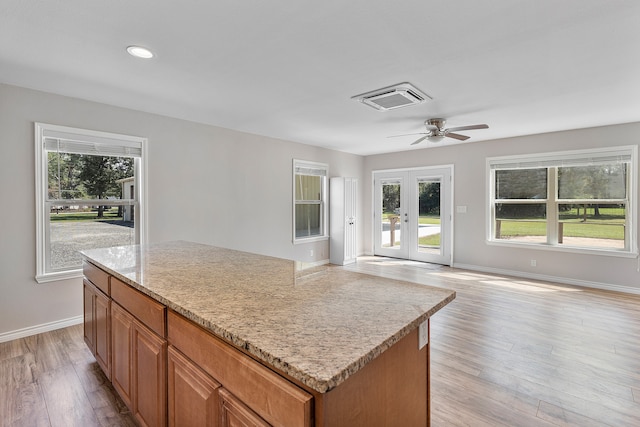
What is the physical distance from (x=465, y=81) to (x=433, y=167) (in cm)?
356

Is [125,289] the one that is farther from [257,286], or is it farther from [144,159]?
[144,159]

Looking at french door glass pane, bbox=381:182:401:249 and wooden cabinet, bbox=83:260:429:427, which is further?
french door glass pane, bbox=381:182:401:249

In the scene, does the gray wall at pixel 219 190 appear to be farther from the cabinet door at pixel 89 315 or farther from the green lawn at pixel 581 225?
the cabinet door at pixel 89 315

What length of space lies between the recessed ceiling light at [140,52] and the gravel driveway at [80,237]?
2.13m

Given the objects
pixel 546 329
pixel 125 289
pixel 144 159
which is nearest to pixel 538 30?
pixel 546 329

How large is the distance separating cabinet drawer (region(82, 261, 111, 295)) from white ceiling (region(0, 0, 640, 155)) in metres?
1.61

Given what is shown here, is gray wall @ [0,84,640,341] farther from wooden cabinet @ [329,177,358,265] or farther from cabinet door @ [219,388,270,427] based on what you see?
cabinet door @ [219,388,270,427]

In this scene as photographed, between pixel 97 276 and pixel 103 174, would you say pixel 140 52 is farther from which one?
pixel 103 174

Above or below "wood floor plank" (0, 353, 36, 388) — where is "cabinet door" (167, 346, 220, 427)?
above

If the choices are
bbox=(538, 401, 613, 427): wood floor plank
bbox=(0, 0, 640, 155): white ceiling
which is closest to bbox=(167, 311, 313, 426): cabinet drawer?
bbox=(0, 0, 640, 155): white ceiling

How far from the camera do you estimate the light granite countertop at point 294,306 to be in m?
0.83

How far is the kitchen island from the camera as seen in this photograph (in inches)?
32.8

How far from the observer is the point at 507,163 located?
541cm

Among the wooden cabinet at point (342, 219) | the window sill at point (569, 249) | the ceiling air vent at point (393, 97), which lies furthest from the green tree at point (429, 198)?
the ceiling air vent at point (393, 97)
